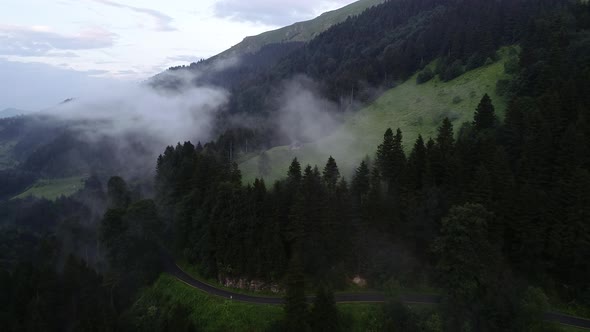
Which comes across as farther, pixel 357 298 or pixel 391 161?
pixel 391 161

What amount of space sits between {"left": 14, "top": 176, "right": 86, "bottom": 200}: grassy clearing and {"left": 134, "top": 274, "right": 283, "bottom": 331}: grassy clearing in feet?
419

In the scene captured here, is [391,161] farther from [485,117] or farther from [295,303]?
[295,303]

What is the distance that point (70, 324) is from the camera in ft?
179

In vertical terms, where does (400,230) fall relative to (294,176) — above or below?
below

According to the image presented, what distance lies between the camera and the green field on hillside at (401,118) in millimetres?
79125

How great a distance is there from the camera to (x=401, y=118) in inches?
3575

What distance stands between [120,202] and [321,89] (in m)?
80.3

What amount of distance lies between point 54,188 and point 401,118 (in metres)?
162

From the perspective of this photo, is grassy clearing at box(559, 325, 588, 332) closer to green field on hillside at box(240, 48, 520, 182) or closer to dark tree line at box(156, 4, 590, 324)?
dark tree line at box(156, 4, 590, 324)

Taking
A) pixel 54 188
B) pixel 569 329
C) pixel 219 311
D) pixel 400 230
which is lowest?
pixel 219 311

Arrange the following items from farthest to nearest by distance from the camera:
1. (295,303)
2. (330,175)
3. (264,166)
Result: (264,166), (330,175), (295,303)

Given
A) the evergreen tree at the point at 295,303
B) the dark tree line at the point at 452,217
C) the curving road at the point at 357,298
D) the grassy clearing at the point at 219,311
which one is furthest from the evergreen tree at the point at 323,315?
the grassy clearing at the point at 219,311

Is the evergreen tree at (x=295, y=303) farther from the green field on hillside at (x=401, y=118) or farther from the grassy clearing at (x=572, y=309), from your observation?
the green field on hillside at (x=401, y=118)

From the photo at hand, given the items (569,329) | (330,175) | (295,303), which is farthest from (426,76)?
(295,303)
